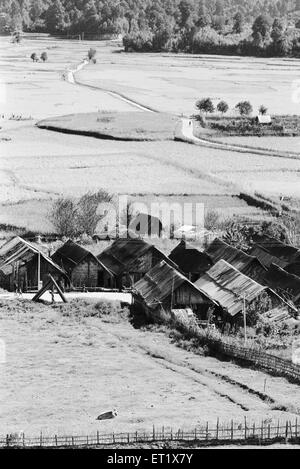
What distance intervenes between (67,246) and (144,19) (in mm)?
116887

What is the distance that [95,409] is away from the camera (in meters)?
21.1

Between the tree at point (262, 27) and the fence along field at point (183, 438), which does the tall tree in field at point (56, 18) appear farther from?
the fence along field at point (183, 438)

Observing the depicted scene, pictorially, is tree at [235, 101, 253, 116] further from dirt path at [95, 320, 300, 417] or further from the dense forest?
dirt path at [95, 320, 300, 417]

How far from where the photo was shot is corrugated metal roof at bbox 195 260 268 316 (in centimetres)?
2856

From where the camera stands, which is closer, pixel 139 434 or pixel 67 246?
pixel 139 434

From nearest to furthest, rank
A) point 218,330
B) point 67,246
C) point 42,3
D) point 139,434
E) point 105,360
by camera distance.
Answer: point 139,434 < point 105,360 < point 218,330 < point 67,246 < point 42,3

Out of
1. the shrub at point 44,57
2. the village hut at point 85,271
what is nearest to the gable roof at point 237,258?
the village hut at point 85,271

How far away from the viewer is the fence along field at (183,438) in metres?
18.6

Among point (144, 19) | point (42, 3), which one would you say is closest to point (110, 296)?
point (144, 19)

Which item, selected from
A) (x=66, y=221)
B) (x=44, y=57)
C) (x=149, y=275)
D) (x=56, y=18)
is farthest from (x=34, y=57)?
(x=149, y=275)

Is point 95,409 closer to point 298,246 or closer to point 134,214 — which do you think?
point 298,246

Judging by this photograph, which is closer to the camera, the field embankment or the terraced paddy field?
the terraced paddy field

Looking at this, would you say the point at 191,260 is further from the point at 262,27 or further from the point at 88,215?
the point at 262,27

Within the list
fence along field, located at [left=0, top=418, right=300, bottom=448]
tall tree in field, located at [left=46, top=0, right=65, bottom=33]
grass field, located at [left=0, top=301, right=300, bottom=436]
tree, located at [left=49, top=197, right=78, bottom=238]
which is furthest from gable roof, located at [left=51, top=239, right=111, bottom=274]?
tall tree in field, located at [left=46, top=0, right=65, bottom=33]
